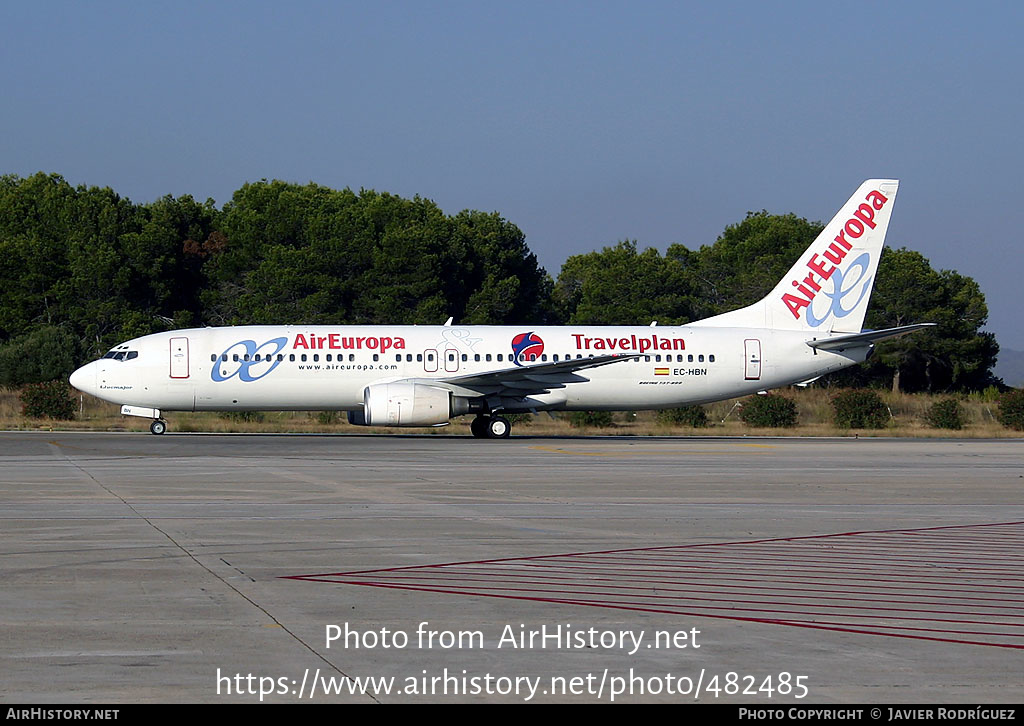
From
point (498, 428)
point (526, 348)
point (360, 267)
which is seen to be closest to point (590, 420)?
point (526, 348)

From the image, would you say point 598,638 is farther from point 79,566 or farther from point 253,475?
point 253,475

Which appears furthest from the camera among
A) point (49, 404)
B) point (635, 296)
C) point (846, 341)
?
point (635, 296)

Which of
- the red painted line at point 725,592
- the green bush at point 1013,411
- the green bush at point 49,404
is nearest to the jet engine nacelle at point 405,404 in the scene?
the green bush at point 49,404

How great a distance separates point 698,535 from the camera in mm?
13766

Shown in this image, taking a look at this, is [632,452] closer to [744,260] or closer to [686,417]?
[686,417]

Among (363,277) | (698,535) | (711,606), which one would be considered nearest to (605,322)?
(363,277)

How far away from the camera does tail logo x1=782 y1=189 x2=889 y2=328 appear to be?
38688 millimetres

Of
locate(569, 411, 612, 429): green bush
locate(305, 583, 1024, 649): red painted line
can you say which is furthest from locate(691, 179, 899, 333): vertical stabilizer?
locate(305, 583, 1024, 649): red painted line

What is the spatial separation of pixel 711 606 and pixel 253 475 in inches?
536

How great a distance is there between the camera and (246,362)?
34.5 m

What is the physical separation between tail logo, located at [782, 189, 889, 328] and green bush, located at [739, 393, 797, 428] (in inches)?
284

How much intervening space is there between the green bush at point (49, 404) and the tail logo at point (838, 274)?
2433 centimetres

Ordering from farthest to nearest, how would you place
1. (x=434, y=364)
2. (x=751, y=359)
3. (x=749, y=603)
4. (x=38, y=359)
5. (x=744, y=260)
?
(x=744, y=260) → (x=38, y=359) → (x=751, y=359) → (x=434, y=364) → (x=749, y=603)

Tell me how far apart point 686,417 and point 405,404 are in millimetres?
15067
